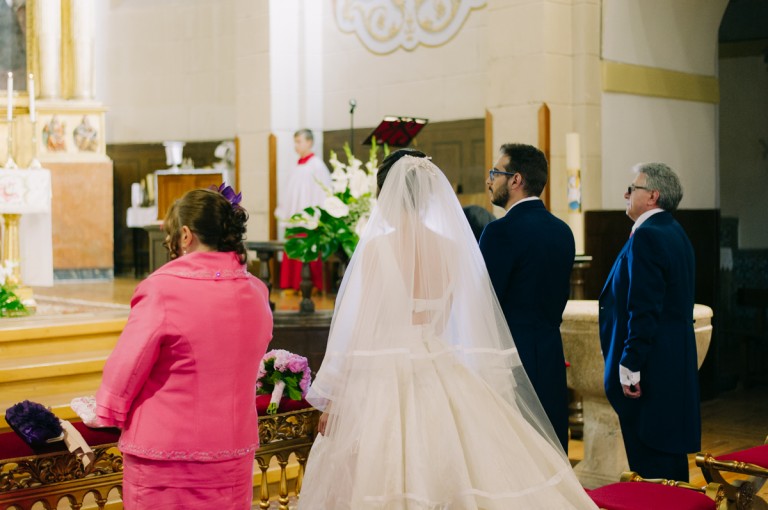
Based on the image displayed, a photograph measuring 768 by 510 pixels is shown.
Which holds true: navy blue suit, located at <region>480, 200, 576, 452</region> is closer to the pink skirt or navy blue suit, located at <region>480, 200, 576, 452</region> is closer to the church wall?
the pink skirt

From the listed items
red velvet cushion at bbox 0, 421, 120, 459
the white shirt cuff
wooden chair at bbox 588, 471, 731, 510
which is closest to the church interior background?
red velvet cushion at bbox 0, 421, 120, 459

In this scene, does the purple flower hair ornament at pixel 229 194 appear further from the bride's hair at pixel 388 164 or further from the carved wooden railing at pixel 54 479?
the carved wooden railing at pixel 54 479

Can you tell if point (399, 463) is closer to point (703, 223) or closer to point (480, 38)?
point (703, 223)

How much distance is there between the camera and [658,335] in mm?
4223

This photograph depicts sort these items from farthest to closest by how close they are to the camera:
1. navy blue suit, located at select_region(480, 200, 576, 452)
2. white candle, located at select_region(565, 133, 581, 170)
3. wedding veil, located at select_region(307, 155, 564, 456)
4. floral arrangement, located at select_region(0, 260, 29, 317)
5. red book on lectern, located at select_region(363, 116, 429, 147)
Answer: red book on lectern, located at select_region(363, 116, 429, 147) < floral arrangement, located at select_region(0, 260, 29, 317) < white candle, located at select_region(565, 133, 581, 170) < navy blue suit, located at select_region(480, 200, 576, 452) < wedding veil, located at select_region(307, 155, 564, 456)

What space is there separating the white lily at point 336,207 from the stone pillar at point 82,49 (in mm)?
6162

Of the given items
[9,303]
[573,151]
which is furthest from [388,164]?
[9,303]

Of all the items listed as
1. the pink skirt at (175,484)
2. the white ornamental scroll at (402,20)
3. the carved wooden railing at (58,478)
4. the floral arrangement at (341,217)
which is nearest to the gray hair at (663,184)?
the carved wooden railing at (58,478)

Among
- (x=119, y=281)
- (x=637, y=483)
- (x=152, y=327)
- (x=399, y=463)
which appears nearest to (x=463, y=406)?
(x=399, y=463)

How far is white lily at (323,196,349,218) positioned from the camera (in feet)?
20.9

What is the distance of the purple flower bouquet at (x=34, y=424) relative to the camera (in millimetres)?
3375

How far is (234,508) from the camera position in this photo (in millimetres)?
2910

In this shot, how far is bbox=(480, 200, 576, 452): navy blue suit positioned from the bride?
48 cm

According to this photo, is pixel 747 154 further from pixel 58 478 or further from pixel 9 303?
pixel 58 478
